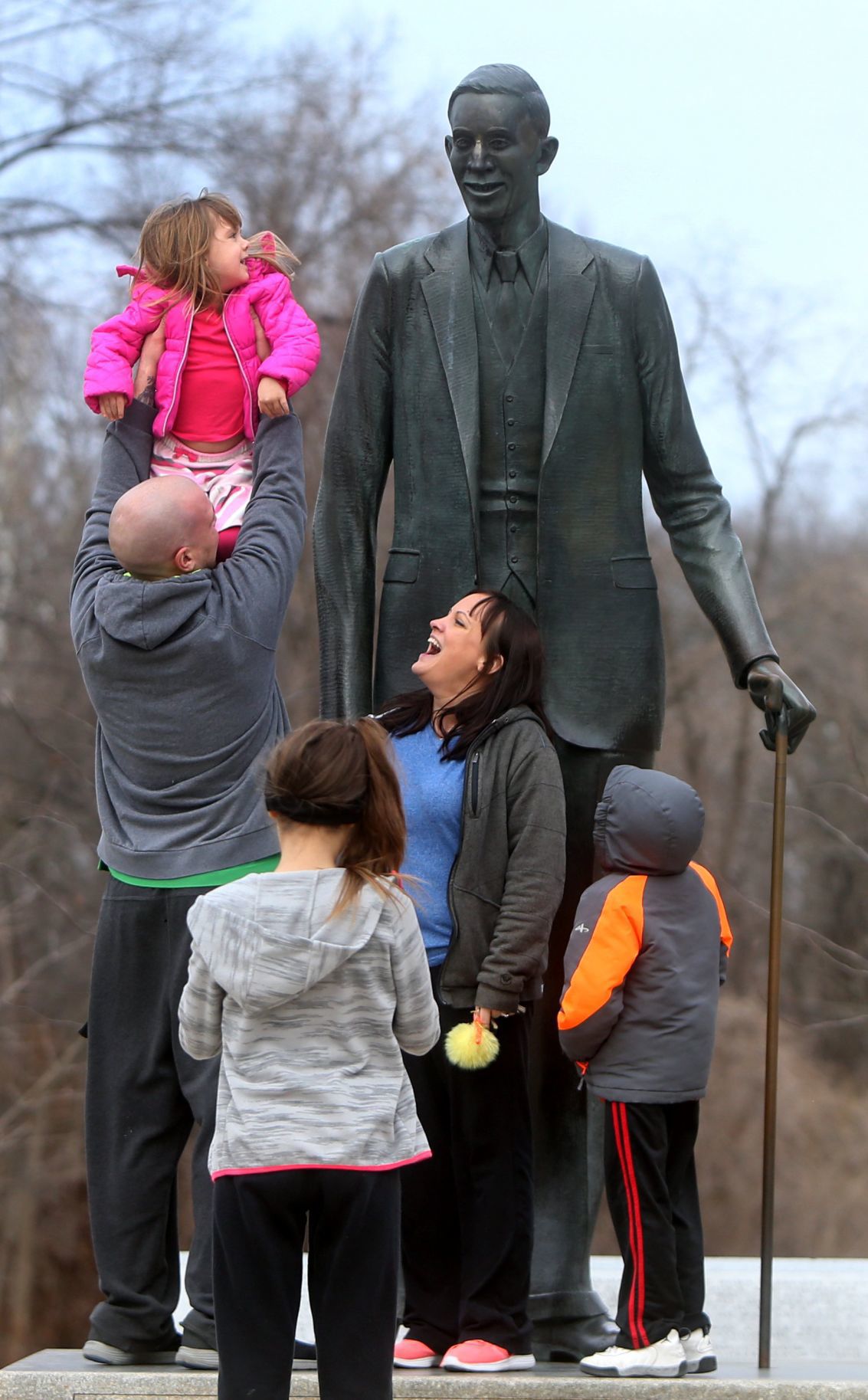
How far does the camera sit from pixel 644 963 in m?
4.28

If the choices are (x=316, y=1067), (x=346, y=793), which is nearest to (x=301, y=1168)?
(x=316, y=1067)

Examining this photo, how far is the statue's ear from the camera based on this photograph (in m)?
4.76

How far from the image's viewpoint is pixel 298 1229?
350 centimetres

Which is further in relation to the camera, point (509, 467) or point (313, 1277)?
point (509, 467)

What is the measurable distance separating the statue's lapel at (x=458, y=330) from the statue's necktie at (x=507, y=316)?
0.06 meters

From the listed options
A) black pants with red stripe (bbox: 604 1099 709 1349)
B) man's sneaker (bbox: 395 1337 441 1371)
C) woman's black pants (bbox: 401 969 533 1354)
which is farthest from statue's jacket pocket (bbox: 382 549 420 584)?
man's sneaker (bbox: 395 1337 441 1371)

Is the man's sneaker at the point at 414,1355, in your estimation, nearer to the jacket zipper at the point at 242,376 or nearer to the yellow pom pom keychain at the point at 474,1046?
the yellow pom pom keychain at the point at 474,1046

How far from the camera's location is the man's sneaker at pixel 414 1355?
420 centimetres

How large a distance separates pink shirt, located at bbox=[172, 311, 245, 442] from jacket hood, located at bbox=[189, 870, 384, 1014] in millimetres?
1419

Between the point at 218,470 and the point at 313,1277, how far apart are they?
5.98 feet

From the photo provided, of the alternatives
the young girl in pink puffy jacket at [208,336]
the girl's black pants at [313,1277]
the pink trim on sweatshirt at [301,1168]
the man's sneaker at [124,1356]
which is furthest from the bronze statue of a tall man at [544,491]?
the pink trim on sweatshirt at [301,1168]

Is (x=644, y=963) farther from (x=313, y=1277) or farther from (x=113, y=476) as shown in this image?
(x=113, y=476)

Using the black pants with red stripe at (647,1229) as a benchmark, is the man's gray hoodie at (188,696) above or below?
above

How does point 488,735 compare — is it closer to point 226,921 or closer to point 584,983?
point 584,983
